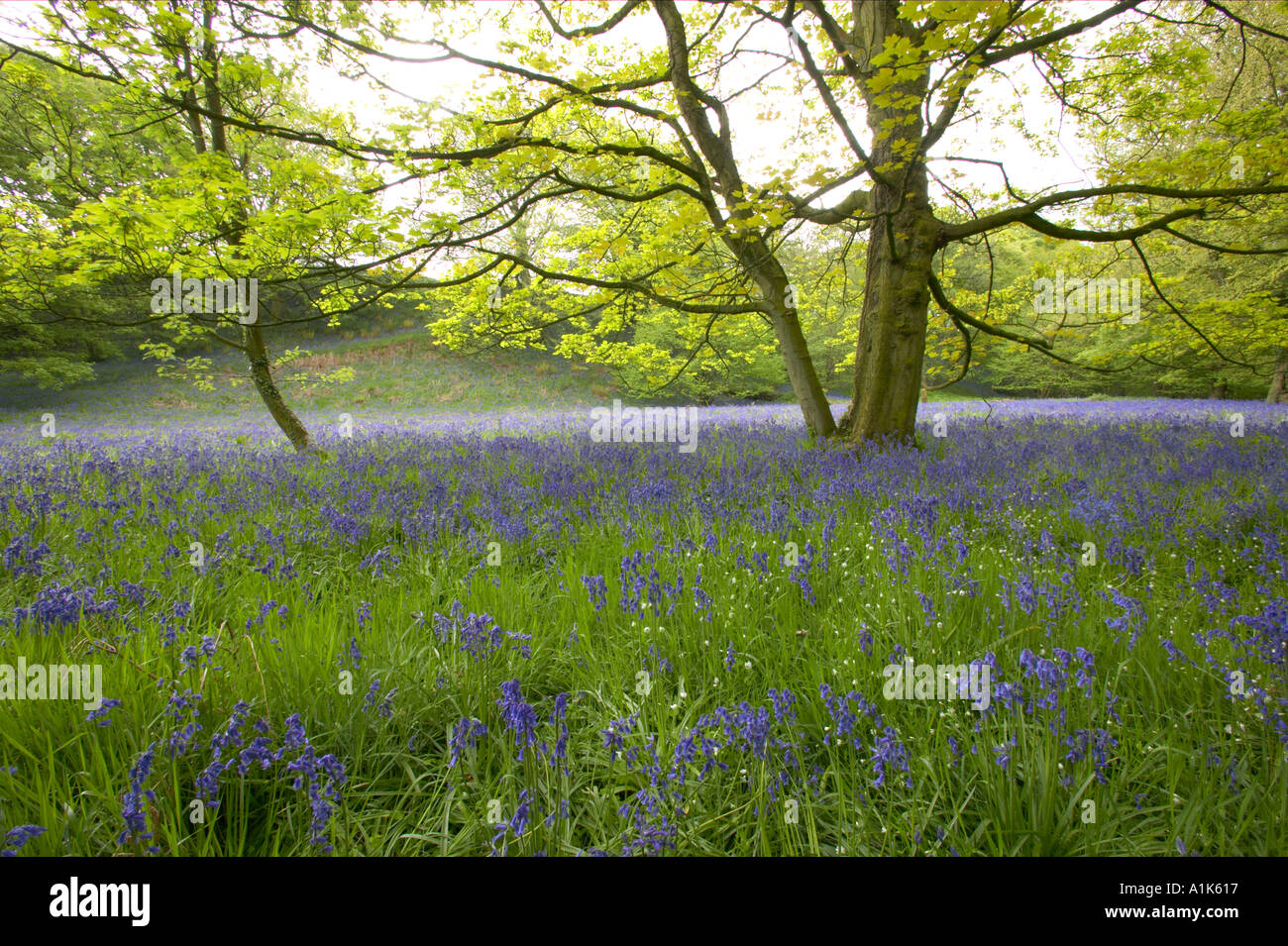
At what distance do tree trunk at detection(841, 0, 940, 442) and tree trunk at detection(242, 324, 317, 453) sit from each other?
8.77m

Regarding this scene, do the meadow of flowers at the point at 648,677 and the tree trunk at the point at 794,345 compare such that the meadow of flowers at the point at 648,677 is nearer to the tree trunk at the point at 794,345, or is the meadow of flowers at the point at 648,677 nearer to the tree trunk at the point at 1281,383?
the tree trunk at the point at 794,345

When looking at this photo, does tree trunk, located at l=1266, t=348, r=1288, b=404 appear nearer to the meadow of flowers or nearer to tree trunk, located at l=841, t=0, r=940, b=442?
tree trunk, located at l=841, t=0, r=940, b=442

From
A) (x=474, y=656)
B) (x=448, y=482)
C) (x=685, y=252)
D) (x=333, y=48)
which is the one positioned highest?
(x=333, y=48)

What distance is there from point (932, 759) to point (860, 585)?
1267 mm

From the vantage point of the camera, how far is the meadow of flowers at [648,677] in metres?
1.38

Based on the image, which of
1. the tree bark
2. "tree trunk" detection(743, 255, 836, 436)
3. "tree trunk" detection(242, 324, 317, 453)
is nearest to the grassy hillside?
"tree trunk" detection(242, 324, 317, 453)

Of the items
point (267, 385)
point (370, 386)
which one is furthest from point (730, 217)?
point (370, 386)

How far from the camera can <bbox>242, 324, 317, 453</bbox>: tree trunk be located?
7688mm

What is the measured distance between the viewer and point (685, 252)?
7285mm

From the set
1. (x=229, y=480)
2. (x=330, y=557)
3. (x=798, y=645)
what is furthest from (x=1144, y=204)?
(x=229, y=480)

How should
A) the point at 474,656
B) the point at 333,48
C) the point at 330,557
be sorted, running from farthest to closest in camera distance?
the point at 333,48 < the point at 330,557 < the point at 474,656

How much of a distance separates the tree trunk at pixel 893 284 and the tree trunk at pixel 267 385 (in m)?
8.77

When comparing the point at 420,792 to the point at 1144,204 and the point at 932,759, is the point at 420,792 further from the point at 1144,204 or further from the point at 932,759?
the point at 1144,204

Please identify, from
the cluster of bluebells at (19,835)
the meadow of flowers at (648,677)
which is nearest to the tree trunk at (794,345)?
the meadow of flowers at (648,677)
